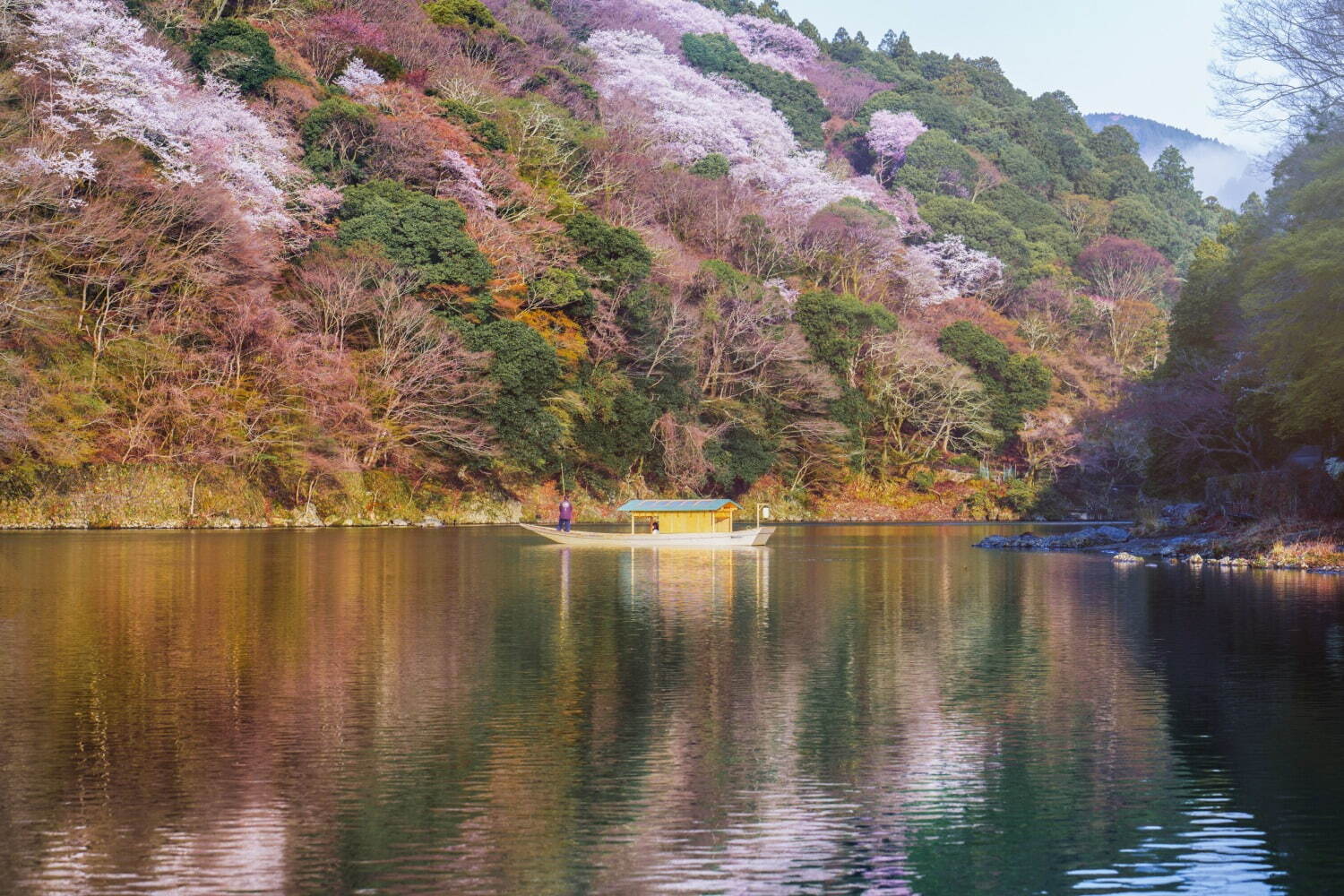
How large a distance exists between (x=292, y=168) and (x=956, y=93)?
8274 cm

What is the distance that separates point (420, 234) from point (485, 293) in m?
3.25

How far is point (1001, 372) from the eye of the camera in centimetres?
6781

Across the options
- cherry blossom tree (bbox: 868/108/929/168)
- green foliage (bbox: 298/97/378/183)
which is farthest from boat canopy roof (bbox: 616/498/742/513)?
cherry blossom tree (bbox: 868/108/929/168)

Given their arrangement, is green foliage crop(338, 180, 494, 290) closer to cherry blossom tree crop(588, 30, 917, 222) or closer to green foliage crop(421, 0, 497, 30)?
green foliage crop(421, 0, 497, 30)

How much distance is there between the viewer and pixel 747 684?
13.7m

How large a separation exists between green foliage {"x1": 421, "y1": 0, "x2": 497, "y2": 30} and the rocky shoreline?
1654 inches

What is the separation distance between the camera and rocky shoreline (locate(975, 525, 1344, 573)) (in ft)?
97.8

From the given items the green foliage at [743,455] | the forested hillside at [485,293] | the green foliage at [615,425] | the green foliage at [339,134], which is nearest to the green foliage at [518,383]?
the forested hillside at [485,293]

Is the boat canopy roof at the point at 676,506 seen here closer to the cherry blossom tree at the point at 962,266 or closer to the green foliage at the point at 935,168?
the cherry blossom tree at the point at 962,266

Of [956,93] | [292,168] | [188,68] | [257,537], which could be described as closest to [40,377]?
[257,537]

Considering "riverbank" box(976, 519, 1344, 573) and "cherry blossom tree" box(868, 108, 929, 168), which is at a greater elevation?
"cherry blossom tree" box(868, 108, 929, 168)

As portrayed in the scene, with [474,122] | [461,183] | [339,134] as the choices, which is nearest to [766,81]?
[474,122]

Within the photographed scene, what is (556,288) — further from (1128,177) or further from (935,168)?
(1128,177)

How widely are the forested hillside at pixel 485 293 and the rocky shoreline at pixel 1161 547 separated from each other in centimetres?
472
